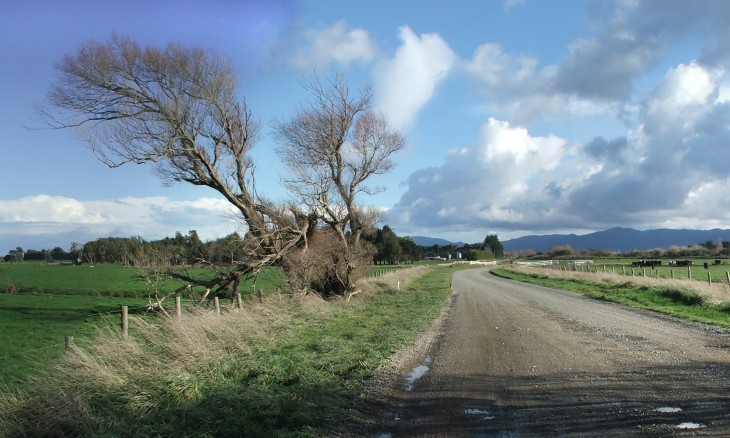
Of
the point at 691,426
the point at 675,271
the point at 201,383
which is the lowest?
the point at 675,271

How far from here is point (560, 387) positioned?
764 centimetres

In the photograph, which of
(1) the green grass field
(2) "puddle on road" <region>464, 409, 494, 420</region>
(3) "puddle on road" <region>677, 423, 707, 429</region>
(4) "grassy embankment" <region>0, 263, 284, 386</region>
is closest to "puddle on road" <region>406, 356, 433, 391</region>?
(2) "puddle on road" <region>464, 409, 494, 420</region>

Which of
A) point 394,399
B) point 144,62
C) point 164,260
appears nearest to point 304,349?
point 394,399

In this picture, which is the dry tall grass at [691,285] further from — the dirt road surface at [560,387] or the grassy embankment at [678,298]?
the dirt road surface at [560,387]

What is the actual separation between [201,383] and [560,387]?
5.68 m

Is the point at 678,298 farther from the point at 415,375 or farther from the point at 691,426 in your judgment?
Result: the point at 691,426

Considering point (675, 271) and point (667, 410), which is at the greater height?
point (667, 410)

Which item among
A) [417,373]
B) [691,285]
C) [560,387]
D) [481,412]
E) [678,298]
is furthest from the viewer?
[691,285]

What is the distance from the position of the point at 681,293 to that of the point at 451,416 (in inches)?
841

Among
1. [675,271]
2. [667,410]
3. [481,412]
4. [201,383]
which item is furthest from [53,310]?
[675,271]

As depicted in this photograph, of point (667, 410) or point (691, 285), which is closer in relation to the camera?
point (667, 410)

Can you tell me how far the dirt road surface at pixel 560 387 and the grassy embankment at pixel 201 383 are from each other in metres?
0.92

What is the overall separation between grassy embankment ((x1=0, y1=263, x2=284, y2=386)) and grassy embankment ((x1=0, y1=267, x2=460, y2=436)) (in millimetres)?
1544

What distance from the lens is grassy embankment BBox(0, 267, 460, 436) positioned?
239 inches
